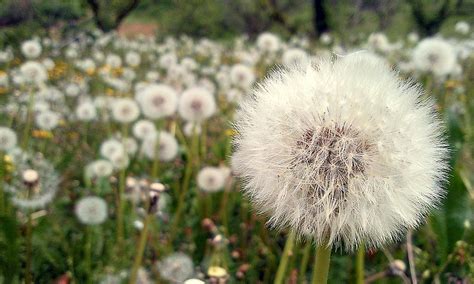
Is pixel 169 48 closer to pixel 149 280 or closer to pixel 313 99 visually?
pixel 149 280

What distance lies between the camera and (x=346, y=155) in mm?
670

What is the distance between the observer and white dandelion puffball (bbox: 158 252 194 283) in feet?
4.25

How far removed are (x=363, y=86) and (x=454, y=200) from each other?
25.0 inches

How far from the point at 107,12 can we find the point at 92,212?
959 centimetres

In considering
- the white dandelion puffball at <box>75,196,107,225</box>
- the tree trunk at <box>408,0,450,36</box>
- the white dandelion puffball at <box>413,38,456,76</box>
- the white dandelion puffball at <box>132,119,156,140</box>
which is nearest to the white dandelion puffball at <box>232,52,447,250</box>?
the white dandelion puffball at <box>75,196,107,225</box>

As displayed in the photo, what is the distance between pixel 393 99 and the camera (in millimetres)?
700

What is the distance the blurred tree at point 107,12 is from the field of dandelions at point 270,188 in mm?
7494

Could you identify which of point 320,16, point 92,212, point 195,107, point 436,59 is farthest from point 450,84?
point 320,16

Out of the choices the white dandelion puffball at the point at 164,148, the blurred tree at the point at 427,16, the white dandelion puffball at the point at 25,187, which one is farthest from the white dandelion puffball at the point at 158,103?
the blurred tree at the point at 427,16

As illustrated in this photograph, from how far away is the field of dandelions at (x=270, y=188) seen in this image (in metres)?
0.67

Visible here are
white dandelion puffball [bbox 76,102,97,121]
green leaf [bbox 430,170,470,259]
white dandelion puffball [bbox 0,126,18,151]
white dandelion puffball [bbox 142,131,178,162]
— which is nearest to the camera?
green leaf [bbox 430,170,470,259]

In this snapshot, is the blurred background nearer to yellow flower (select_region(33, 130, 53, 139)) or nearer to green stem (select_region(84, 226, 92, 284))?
yellow flower (select_region(33, 130, 53, 139))

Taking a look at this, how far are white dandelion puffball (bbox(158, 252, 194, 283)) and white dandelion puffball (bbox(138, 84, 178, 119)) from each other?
623 mm

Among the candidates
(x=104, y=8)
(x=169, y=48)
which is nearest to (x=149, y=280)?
(x=169, y=48)
